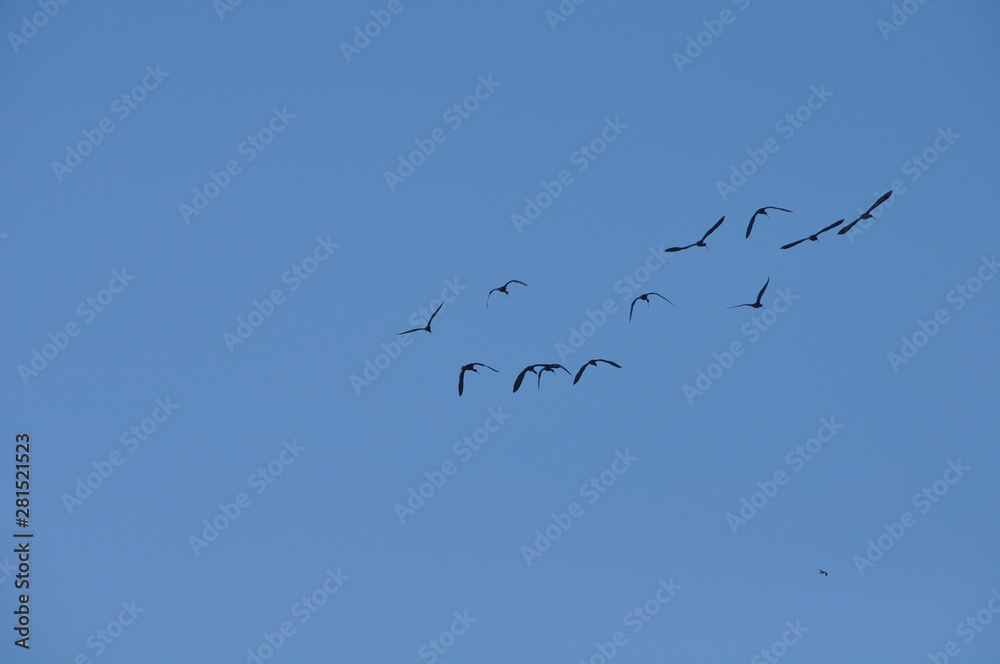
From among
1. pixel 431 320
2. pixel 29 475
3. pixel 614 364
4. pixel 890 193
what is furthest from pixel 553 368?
pixel 29 475

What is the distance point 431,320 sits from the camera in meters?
9.88

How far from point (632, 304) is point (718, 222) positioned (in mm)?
1962

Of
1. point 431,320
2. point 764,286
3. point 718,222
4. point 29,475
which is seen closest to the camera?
point 718,222

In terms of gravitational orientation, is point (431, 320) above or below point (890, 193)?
below

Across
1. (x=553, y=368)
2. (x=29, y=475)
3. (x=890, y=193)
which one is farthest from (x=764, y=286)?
(x=29, y=475)

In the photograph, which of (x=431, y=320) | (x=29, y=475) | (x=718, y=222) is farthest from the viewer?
(x=29, y=475)

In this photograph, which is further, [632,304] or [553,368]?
[632,304]

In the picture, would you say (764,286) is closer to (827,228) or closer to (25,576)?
(827,228)

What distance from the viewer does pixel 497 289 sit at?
999cm

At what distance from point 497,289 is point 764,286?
11.0ft

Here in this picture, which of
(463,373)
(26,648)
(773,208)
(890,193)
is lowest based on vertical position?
(26,648)

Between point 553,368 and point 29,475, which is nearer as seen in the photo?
point 553,368

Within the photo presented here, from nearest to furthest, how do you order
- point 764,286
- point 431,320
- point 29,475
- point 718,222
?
1. point 718,222
2. point 764,286
3. point 431,320
4. point 29,475

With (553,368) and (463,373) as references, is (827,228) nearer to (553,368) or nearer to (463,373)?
(553,368)
